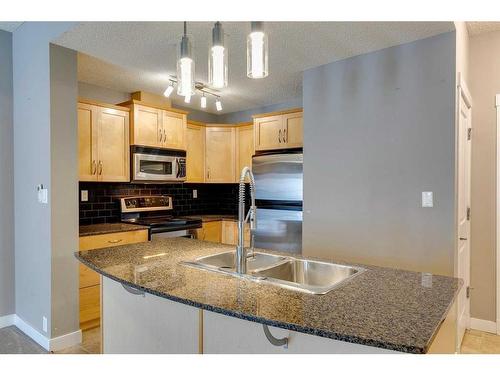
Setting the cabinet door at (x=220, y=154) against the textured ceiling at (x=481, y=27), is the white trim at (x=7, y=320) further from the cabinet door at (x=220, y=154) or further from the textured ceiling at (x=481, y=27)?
the textured ceiling at (x=481, y=27)

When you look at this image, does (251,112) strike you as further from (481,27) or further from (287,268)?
(287,268)

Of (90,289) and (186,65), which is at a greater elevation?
(186,65)

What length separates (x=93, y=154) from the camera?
347 centimetres

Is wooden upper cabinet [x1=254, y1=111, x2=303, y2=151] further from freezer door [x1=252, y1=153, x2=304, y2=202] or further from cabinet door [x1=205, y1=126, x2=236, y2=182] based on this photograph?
cabinet door [x1=205, y1=126, x2=236, y2=182]

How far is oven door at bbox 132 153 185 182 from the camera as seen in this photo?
3800 mm

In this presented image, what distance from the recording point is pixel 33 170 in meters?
2.80

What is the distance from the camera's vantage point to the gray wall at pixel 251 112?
4508 mm

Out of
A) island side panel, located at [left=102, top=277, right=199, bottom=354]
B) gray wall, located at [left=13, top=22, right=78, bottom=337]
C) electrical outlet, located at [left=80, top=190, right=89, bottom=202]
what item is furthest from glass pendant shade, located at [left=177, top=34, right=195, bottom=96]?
electrical outlet, located at [left=80, top=190, right=89, bottom=202]

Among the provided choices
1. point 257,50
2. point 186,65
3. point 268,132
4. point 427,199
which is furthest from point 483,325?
point 186,65

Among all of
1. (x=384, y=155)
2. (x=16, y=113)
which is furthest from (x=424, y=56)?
(x=16, y=113)

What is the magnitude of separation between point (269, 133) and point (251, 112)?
109 cm

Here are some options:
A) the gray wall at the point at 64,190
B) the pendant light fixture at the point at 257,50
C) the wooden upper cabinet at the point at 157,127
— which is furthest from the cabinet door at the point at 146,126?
the pendant light fixture at the point at 257,50
